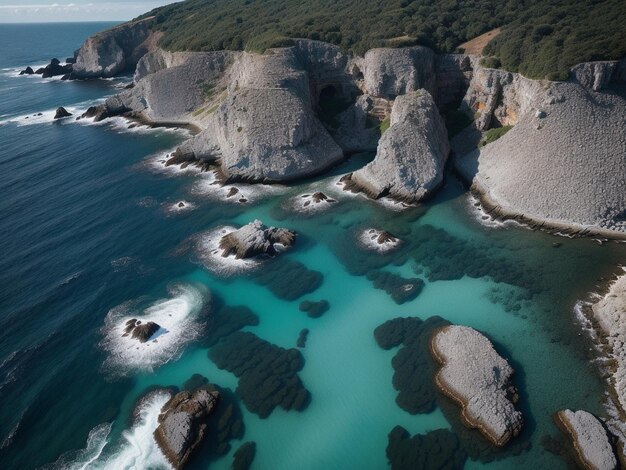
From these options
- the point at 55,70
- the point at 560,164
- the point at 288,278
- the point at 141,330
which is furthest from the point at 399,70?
the point at 55,70

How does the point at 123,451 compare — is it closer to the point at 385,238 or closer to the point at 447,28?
the point at 385,238

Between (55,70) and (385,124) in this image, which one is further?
(55,70)

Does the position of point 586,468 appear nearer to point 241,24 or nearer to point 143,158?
point 143,158

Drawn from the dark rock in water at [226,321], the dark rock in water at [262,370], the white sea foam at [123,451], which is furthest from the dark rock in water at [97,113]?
the white sea foam at [123,451]

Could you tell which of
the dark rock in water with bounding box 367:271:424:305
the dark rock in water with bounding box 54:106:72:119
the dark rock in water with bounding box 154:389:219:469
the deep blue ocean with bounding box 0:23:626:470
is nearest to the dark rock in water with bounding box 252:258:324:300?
the deep blue ocean with bounding box 0:23:626:470

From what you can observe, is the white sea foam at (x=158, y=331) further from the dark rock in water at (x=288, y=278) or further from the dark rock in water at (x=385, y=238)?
the dark rock in water at (x=385, y=238)

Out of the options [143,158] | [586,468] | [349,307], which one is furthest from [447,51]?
[586,468]
